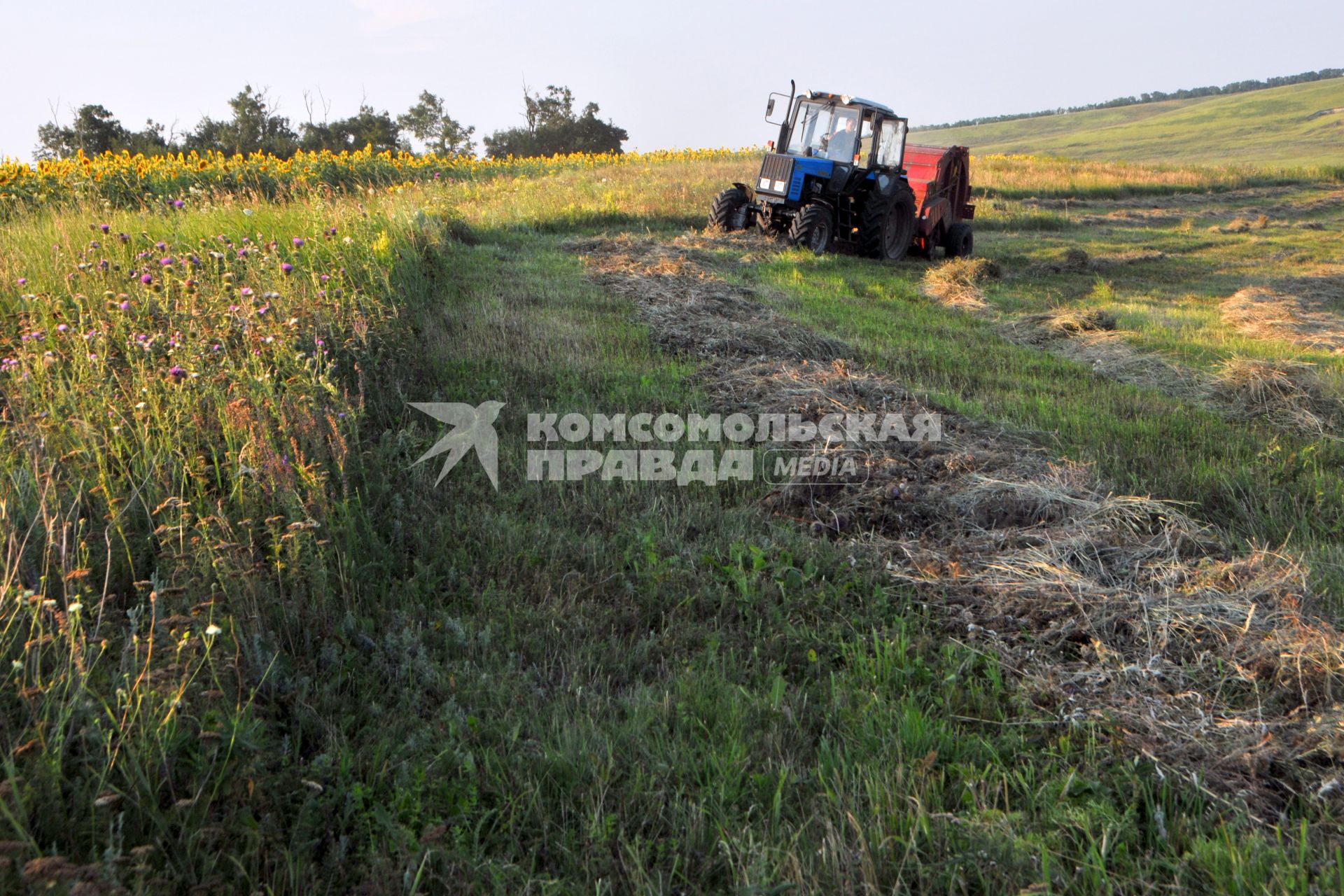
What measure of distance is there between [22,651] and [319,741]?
781mm

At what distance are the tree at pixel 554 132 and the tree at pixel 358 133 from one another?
25.5 feet

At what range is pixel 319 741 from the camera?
2.40 meters

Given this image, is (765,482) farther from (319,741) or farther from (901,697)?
(319,741)

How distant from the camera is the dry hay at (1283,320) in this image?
856 cm

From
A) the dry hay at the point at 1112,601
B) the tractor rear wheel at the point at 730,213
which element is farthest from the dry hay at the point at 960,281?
the dry hay at the point at 1112,601

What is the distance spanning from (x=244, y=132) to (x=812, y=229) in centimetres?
3040

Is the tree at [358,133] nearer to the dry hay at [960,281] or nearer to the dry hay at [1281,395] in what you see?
the dry hay at [960,281]

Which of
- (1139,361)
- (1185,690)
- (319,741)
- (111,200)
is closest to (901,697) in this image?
(1185,690)

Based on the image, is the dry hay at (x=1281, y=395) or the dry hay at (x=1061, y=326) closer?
the dry hay at (x=1281, y=395)

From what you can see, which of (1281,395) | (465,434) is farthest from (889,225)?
(465,434)

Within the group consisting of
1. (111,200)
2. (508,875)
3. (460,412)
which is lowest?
(508,875)

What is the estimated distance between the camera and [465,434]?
4836mm

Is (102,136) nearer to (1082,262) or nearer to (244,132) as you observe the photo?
(244,132)

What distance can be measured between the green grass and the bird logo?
0.28ft
